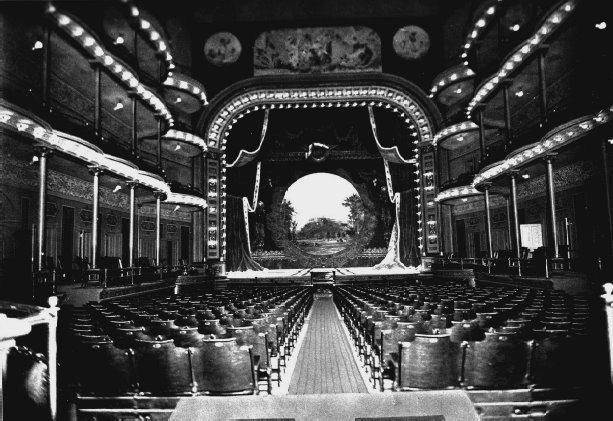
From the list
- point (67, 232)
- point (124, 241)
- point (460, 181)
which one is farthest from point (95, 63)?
point (460, 181)

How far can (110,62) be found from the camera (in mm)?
14570

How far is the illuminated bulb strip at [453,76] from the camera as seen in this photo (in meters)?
20.5

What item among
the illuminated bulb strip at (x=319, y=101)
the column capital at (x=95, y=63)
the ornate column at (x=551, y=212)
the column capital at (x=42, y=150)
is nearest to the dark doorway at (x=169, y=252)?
the illuminated bulb strip at (x=319, y=101)

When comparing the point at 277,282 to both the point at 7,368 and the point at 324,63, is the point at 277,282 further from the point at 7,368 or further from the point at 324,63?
the point at 7,368

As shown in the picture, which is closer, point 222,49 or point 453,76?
point 453,76

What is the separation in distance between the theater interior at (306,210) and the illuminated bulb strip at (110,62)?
10cm

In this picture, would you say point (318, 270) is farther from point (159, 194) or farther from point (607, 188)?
point (607, 188)

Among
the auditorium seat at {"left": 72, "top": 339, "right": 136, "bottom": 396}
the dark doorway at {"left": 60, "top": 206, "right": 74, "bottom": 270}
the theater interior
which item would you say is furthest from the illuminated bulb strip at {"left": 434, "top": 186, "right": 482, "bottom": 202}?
the auditorium seat at {"left": 72, "top": 339, "right": 136, "bottom": 396}

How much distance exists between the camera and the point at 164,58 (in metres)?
19.2

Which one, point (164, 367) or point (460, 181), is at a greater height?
point (460, 181)

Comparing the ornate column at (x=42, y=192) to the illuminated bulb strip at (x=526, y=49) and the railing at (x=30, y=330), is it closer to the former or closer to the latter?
the railing at (x=30, y=330)

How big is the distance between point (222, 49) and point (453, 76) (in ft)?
42.5

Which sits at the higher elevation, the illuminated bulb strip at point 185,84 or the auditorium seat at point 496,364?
the illuminated bulb strip at point 185,84

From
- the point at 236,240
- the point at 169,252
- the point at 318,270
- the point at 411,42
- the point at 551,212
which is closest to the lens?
the point at 551,212
